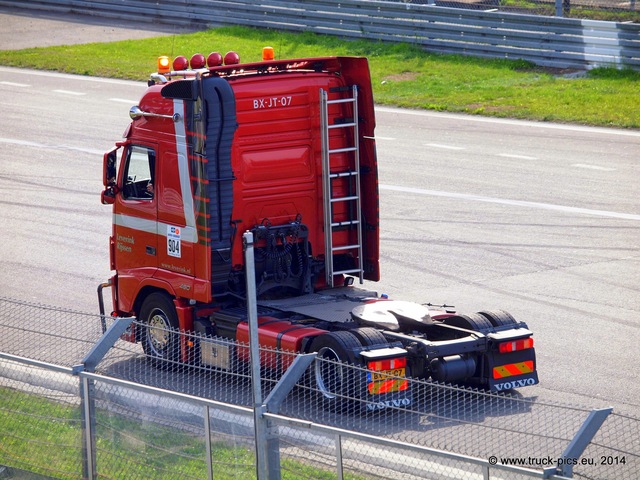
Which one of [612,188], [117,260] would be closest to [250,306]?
[117,260]

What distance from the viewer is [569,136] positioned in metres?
Answer: 22.6

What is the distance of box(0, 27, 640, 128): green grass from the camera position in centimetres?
2447

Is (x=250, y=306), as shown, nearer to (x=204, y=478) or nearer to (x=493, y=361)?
(x=204, y=478)

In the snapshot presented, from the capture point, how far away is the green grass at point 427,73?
80.3 ft

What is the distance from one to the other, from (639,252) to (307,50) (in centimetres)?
1603

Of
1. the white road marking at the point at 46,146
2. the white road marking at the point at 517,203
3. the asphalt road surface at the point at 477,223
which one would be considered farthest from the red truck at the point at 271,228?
the white road marking at the point at 46,146

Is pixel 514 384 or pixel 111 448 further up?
pixel 111 448

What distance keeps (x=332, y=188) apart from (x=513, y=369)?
2.77m

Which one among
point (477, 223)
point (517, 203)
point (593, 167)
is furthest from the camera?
point (593, 167)

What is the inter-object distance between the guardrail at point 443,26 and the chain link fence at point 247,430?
17918mm

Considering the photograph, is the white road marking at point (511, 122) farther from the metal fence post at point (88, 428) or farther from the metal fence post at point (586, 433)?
the metal fence post at point (586, 433)

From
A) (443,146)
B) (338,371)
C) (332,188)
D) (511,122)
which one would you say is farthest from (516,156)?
(338,371)

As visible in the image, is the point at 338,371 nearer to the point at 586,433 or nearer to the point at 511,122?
the point at 586,433

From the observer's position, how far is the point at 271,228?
37.5 feet
